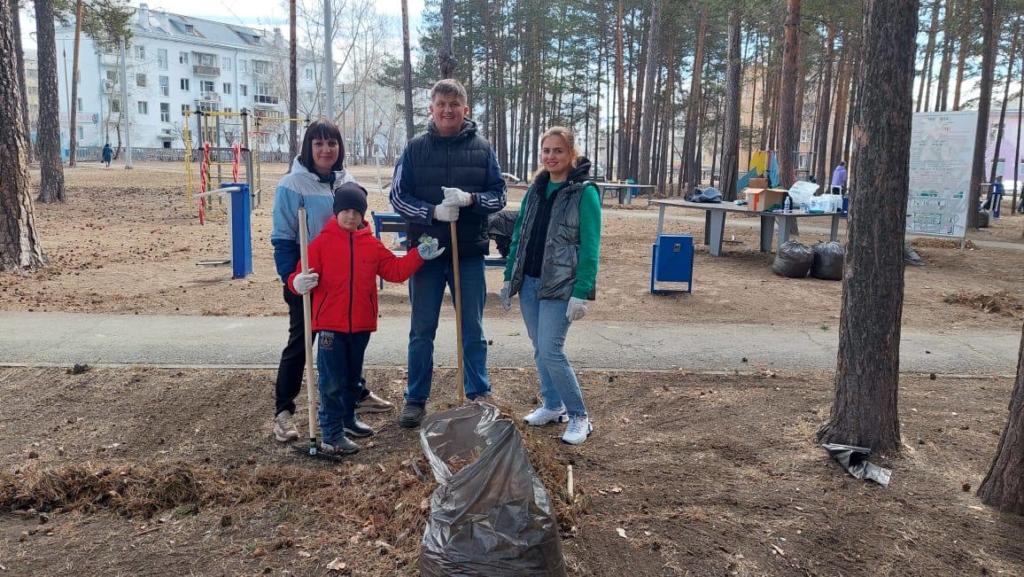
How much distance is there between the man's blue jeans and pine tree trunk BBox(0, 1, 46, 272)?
721 cm

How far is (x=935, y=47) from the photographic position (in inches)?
1051

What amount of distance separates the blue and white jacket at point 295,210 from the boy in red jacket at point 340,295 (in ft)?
0.53

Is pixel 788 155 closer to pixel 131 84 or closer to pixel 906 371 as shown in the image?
pixel 906 371

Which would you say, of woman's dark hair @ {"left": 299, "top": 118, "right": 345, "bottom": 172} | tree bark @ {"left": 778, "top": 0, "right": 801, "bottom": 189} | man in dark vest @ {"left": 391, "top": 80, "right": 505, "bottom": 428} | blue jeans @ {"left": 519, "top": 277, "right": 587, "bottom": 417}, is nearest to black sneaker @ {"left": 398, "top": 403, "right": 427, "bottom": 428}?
man in dark vest @ {"left": 391, "top": 80, "right": 505, "bottom": 428}

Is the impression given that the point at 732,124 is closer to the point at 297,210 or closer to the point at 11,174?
the point at 11,174

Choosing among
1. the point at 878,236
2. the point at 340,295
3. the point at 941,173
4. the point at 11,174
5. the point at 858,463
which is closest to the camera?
the point at 878,236

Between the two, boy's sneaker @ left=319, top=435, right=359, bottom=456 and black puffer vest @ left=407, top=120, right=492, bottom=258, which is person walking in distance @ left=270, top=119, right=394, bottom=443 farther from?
black puffer vest @ left=407, top=120, right=492, bottom=258

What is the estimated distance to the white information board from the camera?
1223 centimetres

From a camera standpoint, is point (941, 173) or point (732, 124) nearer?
point (941, 173)

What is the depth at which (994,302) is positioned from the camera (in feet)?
27.8

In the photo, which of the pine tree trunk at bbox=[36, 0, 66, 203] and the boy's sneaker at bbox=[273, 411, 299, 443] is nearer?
the boy's sneaker at bbox=[273, 411, 299, 443]

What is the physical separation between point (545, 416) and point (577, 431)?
0.33 metres

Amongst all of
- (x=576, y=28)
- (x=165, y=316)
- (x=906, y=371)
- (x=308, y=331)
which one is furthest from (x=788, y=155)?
(x=576, y=28)

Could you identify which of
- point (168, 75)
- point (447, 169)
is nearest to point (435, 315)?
point (447, 169)
